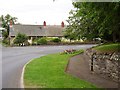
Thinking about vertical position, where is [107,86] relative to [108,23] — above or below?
below

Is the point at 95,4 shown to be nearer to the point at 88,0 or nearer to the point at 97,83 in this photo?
the point at 88,0

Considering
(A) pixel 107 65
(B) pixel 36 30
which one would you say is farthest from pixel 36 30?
(A) pixel 107 65

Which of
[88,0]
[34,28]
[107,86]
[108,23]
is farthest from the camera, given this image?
[34,28]

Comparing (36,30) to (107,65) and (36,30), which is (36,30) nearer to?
(36,30)

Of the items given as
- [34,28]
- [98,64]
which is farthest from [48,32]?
[98,64]

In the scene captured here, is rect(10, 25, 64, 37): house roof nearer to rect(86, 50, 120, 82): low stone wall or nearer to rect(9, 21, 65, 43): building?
rect(9, 21, 65, 43): building

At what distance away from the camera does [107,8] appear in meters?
13.0

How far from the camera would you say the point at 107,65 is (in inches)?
626

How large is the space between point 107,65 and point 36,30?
73465mm

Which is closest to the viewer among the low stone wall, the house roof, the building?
the low stone wall

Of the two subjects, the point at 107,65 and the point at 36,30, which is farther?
the point at 36,30

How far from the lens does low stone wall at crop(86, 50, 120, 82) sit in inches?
582

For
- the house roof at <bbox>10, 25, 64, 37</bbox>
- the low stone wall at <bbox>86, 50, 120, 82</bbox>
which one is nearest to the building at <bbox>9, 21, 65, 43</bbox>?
the house roof at <bbox>10, 25, 64, 37</bbox>

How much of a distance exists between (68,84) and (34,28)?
249ft
